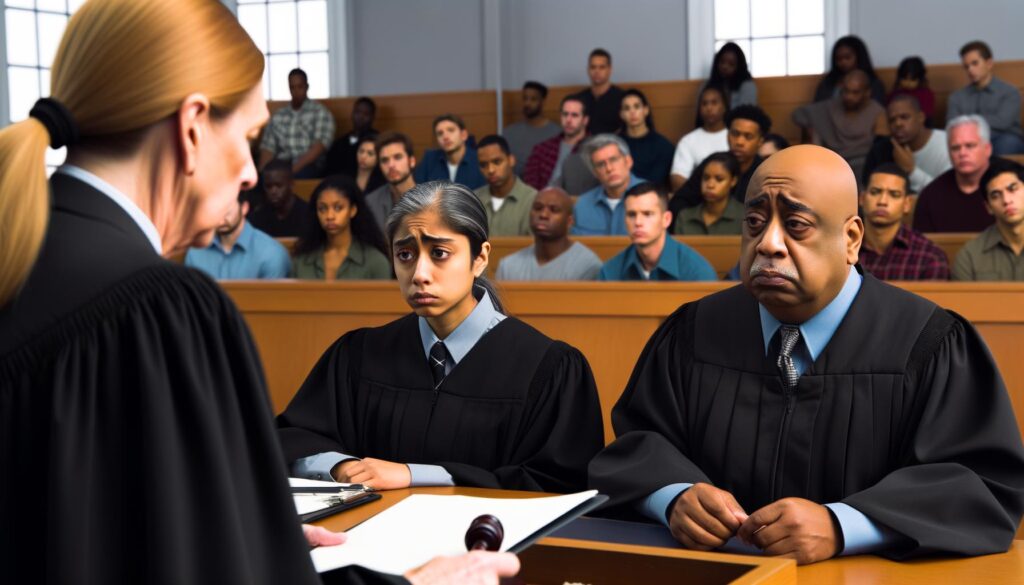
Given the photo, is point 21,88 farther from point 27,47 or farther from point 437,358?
point 437,358

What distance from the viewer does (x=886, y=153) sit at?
916cm

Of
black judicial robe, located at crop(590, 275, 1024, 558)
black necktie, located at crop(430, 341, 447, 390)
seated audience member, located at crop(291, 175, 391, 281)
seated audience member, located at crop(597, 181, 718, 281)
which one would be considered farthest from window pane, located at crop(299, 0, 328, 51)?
black judicial robe, located at crop(590, 275, 1024, 558)

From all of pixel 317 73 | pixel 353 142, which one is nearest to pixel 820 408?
pixel 353 142

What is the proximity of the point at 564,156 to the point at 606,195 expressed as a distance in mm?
2466

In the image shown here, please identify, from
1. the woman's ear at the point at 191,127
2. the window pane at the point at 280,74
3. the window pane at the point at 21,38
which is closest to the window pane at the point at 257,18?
the window pane at the point at 280,74

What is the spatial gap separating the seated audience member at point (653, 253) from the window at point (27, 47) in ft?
29.1

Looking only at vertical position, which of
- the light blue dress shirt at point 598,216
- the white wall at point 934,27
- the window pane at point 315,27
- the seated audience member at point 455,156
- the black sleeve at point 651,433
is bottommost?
the black sleeve at point 651,433

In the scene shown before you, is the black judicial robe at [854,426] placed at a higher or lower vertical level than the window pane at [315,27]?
lower

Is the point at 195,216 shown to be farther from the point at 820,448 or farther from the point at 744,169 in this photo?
the point at 744,169

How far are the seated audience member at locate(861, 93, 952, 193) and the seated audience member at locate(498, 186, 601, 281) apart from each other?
3.80m

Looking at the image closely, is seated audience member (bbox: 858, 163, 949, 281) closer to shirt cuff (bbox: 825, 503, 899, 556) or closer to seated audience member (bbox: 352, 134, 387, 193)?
shirt cuff (bbox: 825, 503, 899, 556)

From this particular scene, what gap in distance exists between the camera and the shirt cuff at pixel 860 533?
2.12 metres

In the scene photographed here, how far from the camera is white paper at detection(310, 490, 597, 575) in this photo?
169 centimetres

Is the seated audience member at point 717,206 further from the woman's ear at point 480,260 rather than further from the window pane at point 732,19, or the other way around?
the window pane at point 732,19
